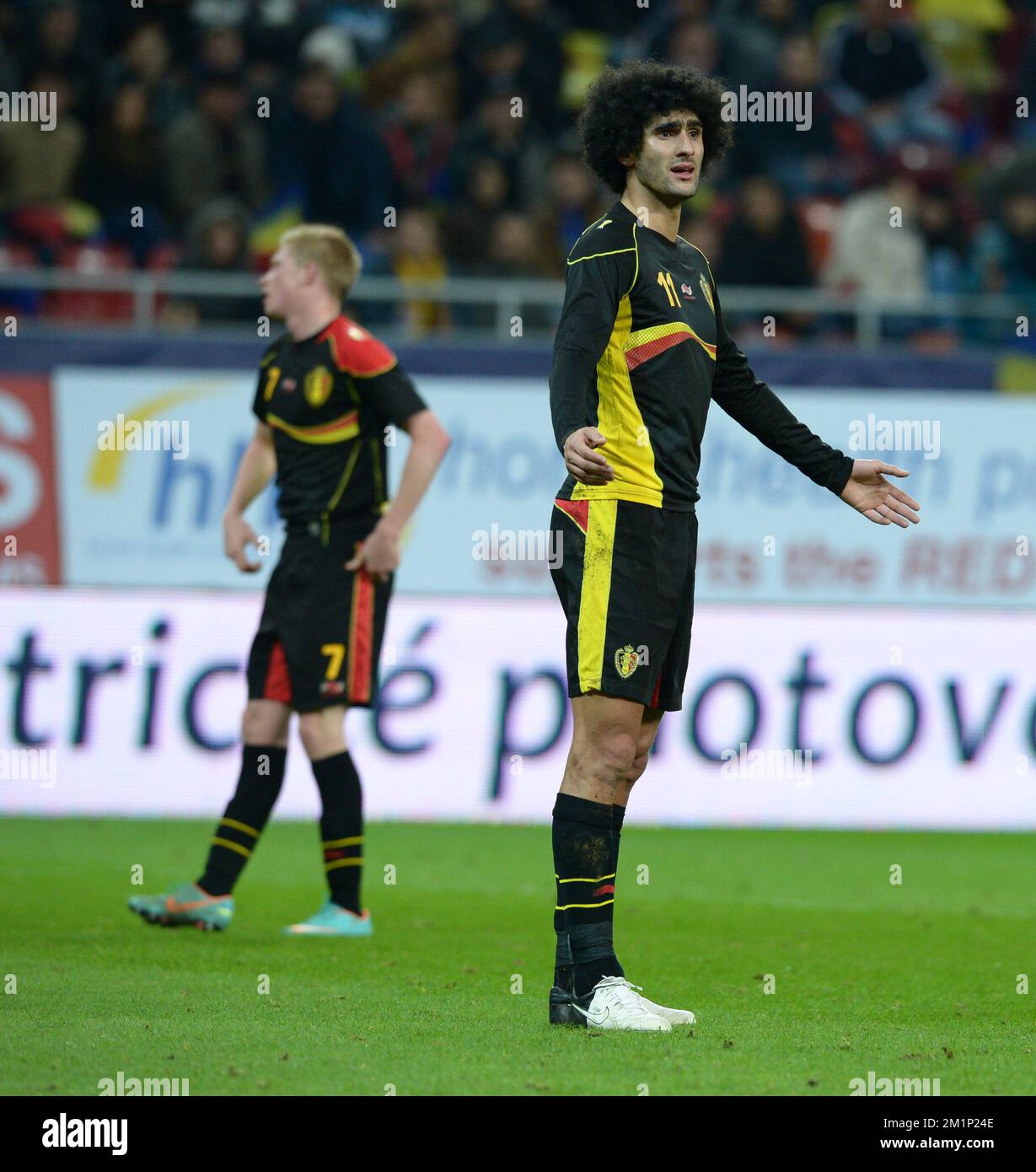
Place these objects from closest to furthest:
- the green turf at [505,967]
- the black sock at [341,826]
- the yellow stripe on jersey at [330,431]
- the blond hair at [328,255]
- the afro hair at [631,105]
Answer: the green turf at [505,967], the afro hair at [631,105], the black sock at [341,826], the yellow stripe on jersey at [330,431], the blond hair at [328,255]

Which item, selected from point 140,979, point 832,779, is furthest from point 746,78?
point 140,979

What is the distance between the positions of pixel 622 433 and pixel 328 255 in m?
2.42

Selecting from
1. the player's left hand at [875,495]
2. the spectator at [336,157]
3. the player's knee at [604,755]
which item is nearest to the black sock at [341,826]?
the player's knee at [604,755]

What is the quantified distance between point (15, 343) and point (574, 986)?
9.89 meters

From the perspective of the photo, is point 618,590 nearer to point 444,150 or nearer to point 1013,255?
point 444,150

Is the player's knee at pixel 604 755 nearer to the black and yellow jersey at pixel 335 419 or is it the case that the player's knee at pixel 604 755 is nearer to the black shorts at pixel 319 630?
the black shorts at pixel 319 630

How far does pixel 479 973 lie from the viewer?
235 inches

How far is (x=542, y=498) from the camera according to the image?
45.3 ft

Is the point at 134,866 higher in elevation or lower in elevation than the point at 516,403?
lower

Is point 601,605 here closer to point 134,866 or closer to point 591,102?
point 591,102

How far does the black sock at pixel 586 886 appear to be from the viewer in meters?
4.99

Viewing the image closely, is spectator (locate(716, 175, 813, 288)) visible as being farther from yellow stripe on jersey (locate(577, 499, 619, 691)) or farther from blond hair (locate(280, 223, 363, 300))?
yellow stripe on jersey (locate(577, 499, 619, 691))

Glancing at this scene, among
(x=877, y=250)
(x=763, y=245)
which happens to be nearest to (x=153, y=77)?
(x=763, y=245)

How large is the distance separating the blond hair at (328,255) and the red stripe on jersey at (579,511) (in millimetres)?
2370
